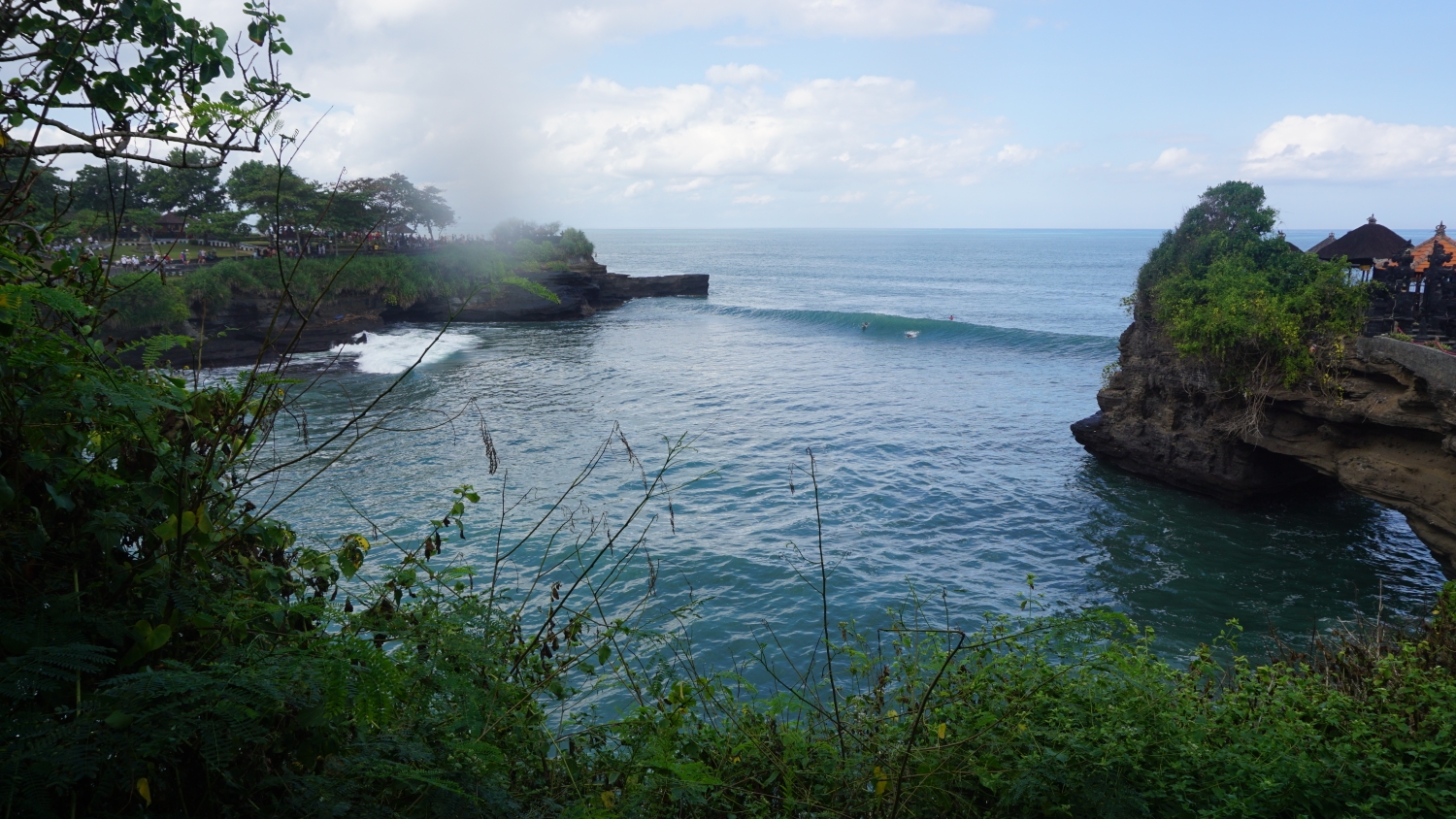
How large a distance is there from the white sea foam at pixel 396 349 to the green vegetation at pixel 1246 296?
20.9m

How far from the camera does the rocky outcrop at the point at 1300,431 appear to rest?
35.9 feet

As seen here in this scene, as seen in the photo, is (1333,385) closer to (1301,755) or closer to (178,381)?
(1301,755)

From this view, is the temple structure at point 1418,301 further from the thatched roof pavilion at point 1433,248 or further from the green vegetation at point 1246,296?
the green vegetation at point 1246,296

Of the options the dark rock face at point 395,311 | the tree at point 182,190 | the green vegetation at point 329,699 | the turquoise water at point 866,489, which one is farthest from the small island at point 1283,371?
the tree at point 182,190

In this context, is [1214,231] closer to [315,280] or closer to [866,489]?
[866,489]

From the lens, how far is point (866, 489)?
52.6 ft

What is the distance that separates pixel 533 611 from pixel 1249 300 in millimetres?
13145

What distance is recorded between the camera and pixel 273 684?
2.19m

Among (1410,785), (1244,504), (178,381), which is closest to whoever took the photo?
(178,381)

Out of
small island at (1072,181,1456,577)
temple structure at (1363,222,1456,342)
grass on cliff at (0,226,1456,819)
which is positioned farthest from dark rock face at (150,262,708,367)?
temple structure at (1363,222,1456,342)

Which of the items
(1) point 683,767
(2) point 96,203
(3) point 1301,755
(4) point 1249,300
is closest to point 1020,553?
(4) point 1249,300

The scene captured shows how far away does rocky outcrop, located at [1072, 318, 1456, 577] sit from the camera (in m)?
10.9

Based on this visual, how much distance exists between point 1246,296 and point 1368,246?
15.8 ft

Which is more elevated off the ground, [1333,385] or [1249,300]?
[1249,300]
